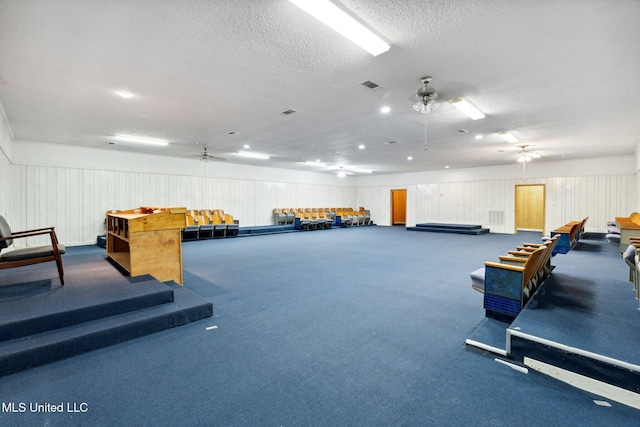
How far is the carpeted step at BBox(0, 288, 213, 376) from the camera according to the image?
7.26ft

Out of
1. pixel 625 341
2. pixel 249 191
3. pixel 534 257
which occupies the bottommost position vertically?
pixel 625 341

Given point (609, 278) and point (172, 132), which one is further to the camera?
point (172, 132)

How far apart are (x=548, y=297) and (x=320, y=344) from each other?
2683 millimetres

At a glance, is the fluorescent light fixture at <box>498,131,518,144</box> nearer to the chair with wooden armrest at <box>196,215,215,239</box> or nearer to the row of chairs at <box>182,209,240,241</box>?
the row of chairs at <box>182,209,240,241</box>

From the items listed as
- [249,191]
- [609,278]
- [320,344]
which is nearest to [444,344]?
[320,344]

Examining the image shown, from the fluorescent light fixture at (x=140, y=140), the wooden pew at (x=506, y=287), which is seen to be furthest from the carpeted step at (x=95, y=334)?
the fluorescent light fixture at (x=140, y=140)

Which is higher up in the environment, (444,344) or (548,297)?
(548,297)

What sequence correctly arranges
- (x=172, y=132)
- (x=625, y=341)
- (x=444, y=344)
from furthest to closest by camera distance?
1. (x=172, y=132)
2. (x=444, y=344)
3. (x=625, y=341)

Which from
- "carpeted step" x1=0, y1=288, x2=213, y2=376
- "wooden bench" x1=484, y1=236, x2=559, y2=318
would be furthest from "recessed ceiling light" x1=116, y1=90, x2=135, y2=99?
"wooden bench" x1=484, y1=236, x2=559, y2=318

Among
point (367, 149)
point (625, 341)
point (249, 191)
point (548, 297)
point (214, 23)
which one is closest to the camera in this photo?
point (625, 341)

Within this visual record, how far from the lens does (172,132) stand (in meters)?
6.85

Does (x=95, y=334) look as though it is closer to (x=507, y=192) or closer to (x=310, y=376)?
(x=310, y=376)

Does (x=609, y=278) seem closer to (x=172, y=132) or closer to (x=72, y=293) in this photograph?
(x=72, y=293)

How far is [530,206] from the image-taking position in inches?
563
